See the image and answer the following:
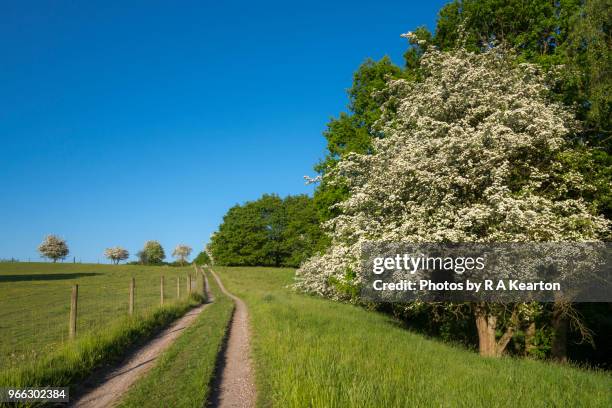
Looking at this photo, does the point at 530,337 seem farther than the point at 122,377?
Yes

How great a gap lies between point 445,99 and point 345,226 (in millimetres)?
6895

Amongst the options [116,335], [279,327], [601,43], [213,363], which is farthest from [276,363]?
[601,43]

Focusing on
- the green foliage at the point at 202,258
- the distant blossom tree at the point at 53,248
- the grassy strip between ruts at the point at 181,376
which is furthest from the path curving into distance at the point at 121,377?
the green foliage at the point at 202,258

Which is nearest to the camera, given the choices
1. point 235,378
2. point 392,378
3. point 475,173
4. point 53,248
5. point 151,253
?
point 392,378

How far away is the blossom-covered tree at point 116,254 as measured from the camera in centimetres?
15762

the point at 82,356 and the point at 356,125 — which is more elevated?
the point at 356,125

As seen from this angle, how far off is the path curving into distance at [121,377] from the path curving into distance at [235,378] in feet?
6.69

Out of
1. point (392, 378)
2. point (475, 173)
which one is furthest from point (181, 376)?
point (475, 173)

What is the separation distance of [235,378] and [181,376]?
1.33m

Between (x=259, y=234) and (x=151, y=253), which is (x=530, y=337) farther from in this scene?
(x=151, y=253)

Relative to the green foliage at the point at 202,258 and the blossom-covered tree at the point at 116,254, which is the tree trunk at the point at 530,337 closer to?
the green foliage at the point at 202,258

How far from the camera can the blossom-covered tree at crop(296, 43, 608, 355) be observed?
12.4 m

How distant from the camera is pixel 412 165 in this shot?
42.9 feet

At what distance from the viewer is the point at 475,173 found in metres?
13.3
